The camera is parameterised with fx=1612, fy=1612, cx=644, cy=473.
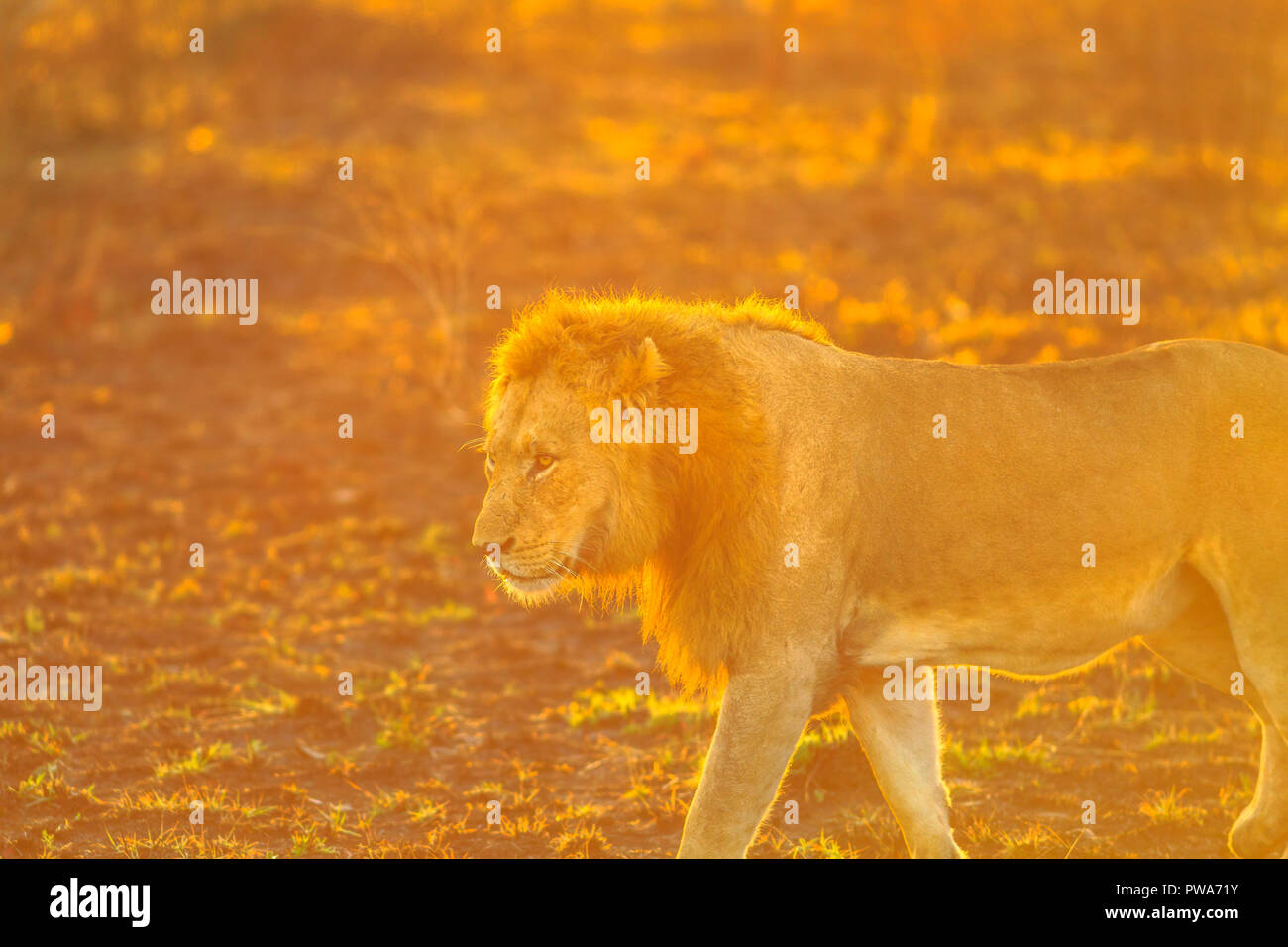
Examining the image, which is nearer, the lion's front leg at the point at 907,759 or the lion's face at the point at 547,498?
the lion's face at the point at 547,498

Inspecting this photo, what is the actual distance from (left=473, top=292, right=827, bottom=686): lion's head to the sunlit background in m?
1.70

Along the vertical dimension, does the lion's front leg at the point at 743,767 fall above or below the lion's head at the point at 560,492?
below

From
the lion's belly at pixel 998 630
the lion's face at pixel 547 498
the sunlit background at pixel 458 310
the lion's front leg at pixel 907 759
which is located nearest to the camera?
the lion's face at pixel 547 498

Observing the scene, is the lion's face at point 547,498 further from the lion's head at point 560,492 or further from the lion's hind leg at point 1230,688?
the lion's hind leg at point 1230,688

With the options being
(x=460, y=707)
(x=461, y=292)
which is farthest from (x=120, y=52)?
(x=460, y=707)

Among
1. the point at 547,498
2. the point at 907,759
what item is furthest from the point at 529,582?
the point at 907,759

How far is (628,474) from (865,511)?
0.81 m

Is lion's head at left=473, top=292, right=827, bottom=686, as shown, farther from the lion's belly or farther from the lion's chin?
the lion's belly

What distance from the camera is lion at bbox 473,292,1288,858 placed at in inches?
208

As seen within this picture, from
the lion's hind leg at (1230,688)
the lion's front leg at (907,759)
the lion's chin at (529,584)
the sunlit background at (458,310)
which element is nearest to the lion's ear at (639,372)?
the lion's chin at (529,584)

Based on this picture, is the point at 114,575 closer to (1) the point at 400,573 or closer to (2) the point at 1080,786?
(1) the point at 400,573

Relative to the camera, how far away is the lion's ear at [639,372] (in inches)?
209

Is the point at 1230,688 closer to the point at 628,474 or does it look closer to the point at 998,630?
the point at 998,630

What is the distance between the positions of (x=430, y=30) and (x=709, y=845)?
28827 mm
